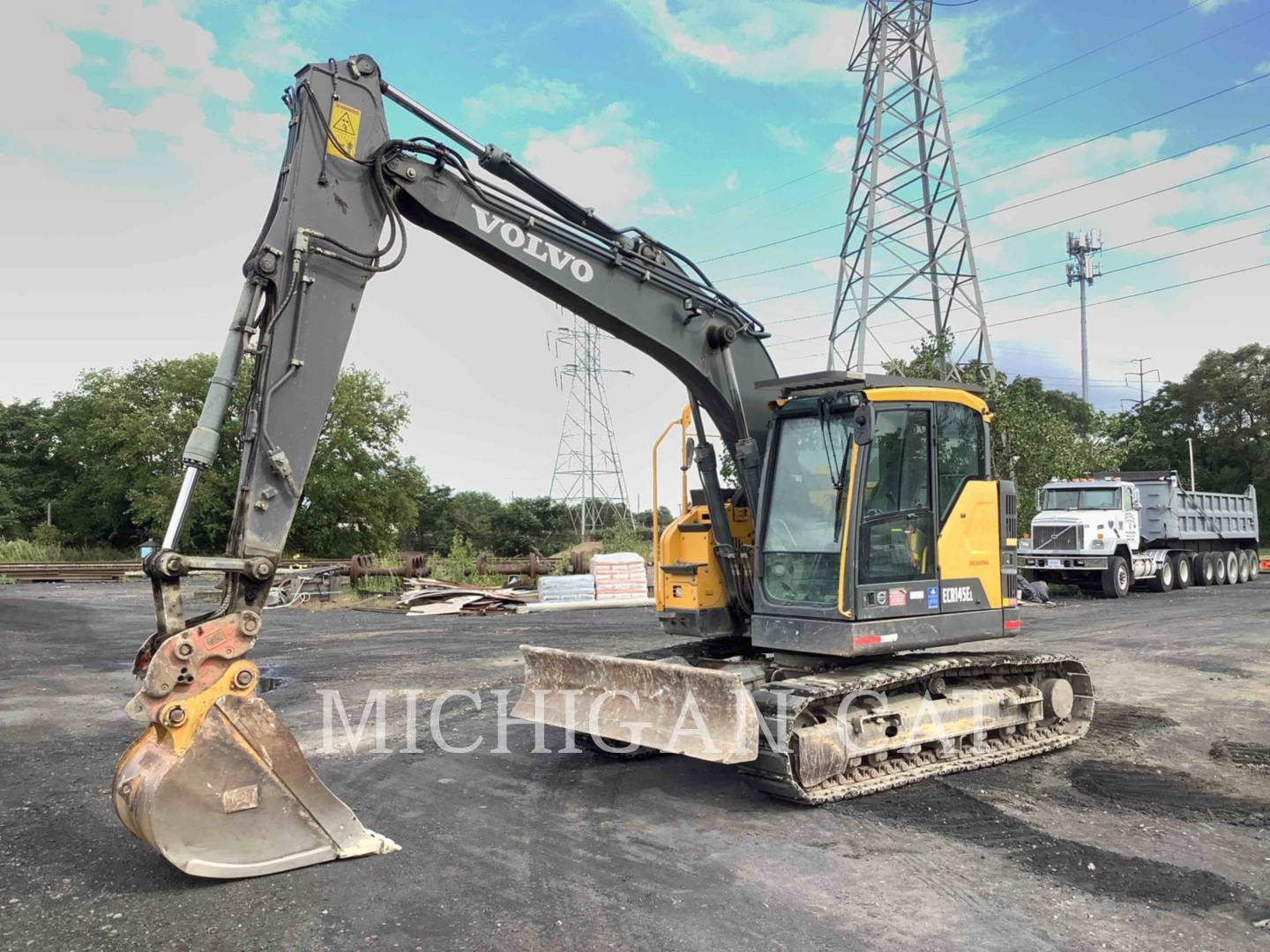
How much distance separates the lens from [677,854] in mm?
5246

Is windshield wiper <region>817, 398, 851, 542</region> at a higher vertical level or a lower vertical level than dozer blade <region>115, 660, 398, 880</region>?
higher

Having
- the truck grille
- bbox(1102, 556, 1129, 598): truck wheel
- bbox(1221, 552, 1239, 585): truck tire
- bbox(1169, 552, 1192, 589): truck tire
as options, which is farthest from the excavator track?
bbox(1221, 552, 1239, 585): truck tire

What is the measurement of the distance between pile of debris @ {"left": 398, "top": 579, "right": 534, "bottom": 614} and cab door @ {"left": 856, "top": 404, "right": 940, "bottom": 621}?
14333mm

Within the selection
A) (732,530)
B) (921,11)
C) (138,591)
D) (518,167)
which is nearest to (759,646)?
(732,530)

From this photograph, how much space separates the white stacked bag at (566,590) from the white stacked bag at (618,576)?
0.77 feet

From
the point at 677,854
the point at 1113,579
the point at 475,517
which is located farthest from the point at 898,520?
the point at 475,517

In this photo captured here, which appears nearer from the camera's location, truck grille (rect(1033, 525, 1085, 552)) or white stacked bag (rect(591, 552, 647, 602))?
white stacked bag (rect(591, 552, 647, 602))

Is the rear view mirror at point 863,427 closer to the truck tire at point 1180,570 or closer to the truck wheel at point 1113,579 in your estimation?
the truck wheel at point 1113,579

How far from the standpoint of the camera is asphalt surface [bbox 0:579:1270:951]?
4.22 meters

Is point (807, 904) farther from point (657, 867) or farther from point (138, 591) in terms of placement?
point (138, 591)

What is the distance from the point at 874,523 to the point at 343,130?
4.11m

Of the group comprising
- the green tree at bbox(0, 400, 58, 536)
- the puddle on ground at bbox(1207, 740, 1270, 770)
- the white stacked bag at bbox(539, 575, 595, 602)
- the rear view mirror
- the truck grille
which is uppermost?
the green tree at bbox(0, 400, 58, 536)

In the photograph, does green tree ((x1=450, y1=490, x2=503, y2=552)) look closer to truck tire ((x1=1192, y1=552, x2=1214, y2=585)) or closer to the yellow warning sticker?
truck tire ((x1=1192, y1=552, x2=1214, y2=585))

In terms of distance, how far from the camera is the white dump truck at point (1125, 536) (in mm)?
21953
